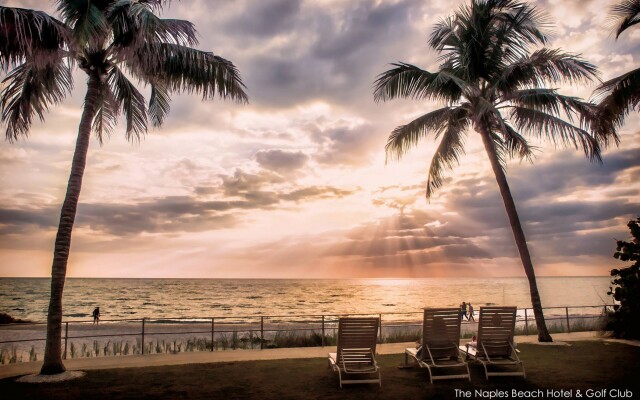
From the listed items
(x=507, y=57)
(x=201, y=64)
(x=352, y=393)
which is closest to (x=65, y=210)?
(x=201, y=64)

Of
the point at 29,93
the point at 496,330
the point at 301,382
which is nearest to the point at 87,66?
the point at 29,93

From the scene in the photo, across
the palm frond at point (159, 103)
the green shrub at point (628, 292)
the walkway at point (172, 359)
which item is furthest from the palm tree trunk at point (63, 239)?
the green shrub at point (628, 292)

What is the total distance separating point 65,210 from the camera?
946 centimetres

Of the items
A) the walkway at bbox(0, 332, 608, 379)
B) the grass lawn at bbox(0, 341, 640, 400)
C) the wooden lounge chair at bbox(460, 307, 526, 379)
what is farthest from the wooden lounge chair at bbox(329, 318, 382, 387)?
the walkway at bbox(0, 332, 608, 379)

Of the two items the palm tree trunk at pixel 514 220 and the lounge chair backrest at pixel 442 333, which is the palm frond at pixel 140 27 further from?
the palm tree trunk at pixel 514 220

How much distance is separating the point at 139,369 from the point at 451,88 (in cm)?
1195

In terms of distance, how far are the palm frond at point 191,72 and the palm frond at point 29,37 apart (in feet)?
5.73

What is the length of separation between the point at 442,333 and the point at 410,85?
8954 mm

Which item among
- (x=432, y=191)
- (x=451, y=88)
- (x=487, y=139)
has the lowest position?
(x=432, y=191)

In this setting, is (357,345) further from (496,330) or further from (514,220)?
(514,220)

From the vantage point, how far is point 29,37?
8.29m

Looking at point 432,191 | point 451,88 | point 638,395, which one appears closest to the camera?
point 638,395

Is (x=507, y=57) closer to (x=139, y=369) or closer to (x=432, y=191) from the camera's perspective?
(x=432, y=191)

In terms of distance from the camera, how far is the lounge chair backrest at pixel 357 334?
761cm
